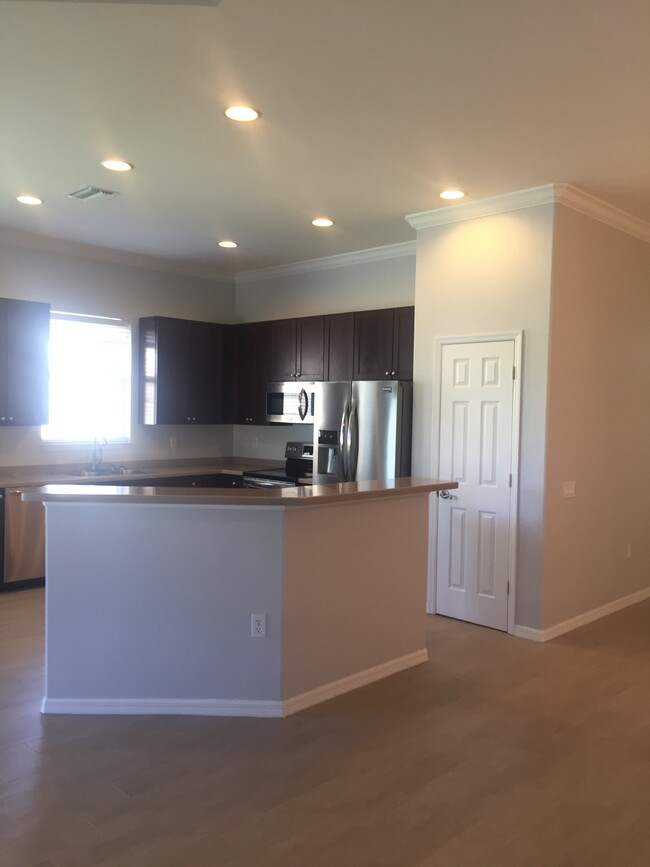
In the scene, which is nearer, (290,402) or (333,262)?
(290,402)

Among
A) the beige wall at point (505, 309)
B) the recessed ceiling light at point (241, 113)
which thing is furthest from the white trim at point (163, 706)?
the recessed ceiling light at point (241, 113)

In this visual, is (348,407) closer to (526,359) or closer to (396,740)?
(526,359)

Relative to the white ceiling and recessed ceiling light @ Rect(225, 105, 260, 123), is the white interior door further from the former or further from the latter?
recessed ceiling light @ Rect(225, 105, 260, 123)

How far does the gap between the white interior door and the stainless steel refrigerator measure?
289 millimetres

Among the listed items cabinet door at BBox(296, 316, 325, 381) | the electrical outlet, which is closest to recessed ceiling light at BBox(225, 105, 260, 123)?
the electrical outlet

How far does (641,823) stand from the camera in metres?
2.64

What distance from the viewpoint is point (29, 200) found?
504 cm

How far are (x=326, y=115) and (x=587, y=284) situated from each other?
2376mm

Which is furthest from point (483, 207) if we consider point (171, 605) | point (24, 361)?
point (24, 361)

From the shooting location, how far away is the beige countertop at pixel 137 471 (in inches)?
228

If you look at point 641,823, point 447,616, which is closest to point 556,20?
point 641,823

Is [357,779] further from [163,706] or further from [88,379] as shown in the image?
[88,379]

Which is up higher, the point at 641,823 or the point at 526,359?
the point at 526,359

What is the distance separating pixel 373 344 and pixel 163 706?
11.4ft
